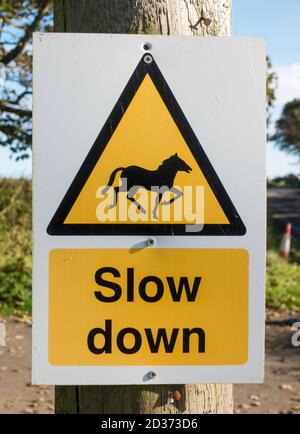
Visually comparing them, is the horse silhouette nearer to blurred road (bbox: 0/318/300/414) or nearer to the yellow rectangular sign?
the yellow rectangular sign

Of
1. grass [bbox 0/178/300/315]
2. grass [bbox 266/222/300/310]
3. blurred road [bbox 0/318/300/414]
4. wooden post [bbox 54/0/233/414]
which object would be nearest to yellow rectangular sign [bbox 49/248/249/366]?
wooden post [bbox 54/0/233/414]

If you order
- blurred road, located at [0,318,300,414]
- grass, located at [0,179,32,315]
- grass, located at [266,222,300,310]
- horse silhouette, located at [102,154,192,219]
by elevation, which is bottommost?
blurred road, located at [0,318,300,414]

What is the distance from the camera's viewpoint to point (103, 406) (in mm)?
1800

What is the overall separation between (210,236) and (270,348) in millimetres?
6076

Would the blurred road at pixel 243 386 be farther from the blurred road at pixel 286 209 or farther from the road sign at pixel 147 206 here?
the blurred road at pixel 286 209

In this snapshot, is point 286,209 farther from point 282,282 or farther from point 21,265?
point 21,265

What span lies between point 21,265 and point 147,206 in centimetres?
872

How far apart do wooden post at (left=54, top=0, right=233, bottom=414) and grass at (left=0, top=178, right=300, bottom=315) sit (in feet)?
23.8

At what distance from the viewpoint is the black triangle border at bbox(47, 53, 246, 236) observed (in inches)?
66.2

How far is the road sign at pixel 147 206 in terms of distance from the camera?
1.68 meters

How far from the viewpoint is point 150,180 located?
167 centimetres

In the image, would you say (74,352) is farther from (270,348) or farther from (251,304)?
(270,348)

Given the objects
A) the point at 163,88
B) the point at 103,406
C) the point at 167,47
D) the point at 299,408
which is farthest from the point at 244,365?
the point at 299,408

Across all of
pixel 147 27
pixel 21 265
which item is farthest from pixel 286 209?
pixel 147 27
